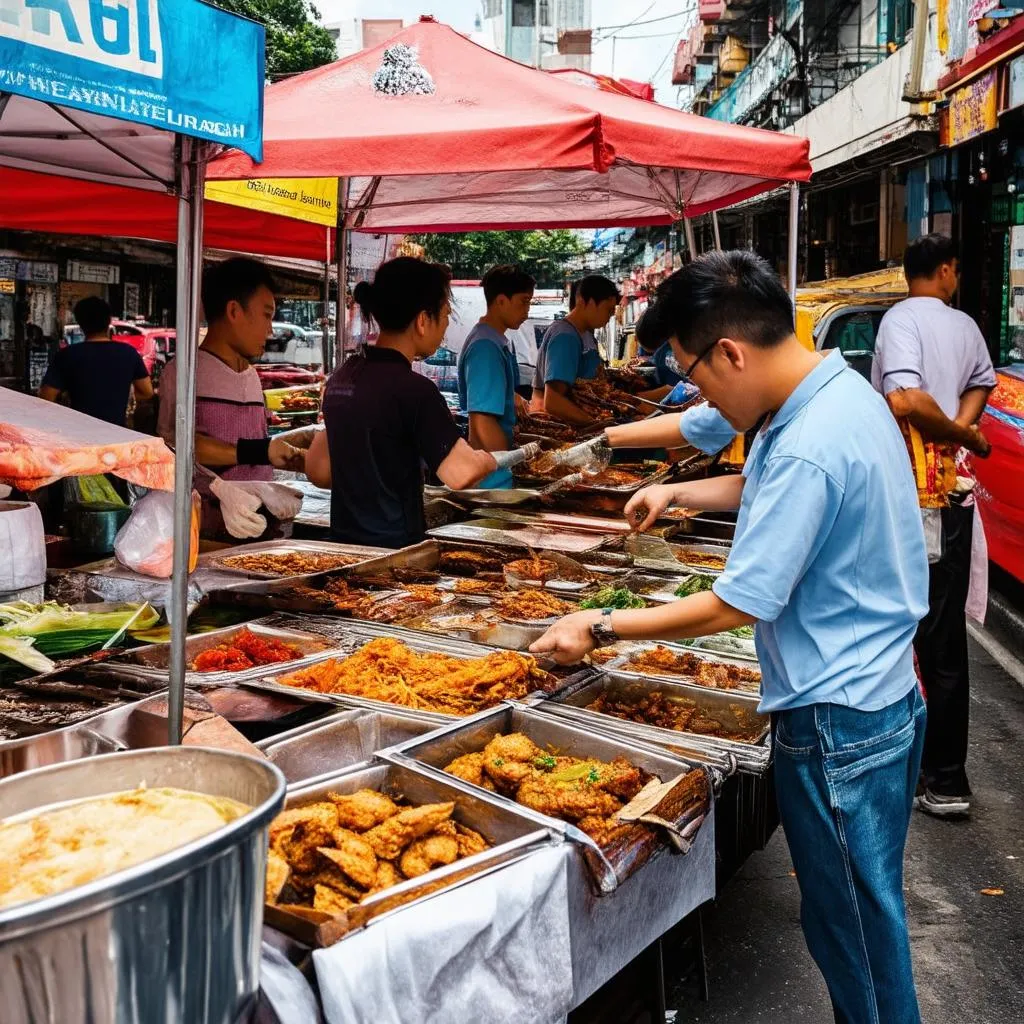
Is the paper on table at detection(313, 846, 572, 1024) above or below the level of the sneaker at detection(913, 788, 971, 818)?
above

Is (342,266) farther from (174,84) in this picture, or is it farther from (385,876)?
(385,876)

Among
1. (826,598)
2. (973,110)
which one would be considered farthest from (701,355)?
(973,110)

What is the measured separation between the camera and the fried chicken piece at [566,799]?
245cm

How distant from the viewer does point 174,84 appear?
2074mm

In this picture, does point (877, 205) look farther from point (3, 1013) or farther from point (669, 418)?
point (3, 1013)

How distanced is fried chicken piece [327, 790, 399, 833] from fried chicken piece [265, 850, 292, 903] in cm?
20

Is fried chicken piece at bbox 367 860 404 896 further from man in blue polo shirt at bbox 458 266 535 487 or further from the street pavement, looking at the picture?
man in blue polo shirt at bbox 458 266 535 487

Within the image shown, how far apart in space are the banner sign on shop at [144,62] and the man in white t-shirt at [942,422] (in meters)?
3.48

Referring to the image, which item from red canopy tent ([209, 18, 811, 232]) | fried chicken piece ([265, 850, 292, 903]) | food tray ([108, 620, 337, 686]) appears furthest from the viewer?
red canopy tent ([209, 18, 811, 232])

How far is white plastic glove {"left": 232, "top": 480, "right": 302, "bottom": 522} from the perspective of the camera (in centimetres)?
491

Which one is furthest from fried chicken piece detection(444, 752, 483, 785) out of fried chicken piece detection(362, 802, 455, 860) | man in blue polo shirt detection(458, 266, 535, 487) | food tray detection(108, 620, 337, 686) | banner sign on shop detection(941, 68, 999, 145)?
banner sign on shop detection(941, 68, 999, 145)

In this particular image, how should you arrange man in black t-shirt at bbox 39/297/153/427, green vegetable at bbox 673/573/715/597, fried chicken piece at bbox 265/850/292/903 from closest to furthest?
fried chicken piece at bbox 265/850/292/903 < green vegetable at bbox 673/573/715/597 < man in black t-shirt at bbox 39/297/153/427

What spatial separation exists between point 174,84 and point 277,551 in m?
3.26

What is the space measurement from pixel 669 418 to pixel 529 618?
3.17 feet
